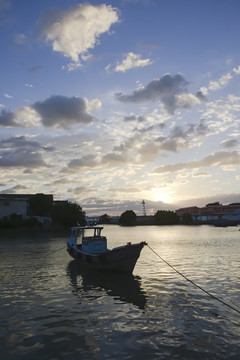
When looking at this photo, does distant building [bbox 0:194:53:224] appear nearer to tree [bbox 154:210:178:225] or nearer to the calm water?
Answer: the calm water

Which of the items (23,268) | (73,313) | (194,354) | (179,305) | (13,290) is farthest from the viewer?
(23,268)

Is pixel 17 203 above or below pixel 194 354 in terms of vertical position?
above

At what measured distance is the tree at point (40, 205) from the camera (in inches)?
3910

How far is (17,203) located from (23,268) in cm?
Result: 7127

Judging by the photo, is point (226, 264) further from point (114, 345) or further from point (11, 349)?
point (11, 349)

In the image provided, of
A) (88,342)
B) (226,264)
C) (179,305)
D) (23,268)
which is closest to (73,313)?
(88,342)

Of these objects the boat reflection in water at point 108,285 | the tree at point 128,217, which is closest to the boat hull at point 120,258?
the boat reflection in water at point 108,285

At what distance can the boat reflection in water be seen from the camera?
48.9 feet

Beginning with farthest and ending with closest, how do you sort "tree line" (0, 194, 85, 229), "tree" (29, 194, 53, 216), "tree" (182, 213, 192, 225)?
"tree" (182, 213, 192, 225) < "tree" (29, 194, 53, 216) < "tree line" (0, 194, 85, 229)

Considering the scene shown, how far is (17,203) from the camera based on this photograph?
296ft

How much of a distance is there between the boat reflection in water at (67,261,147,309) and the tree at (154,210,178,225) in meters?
155

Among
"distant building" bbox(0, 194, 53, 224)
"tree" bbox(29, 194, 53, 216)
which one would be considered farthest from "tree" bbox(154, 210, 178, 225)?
"distant building" bbox(0, 194, 53, 224)

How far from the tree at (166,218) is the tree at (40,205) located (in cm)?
9127

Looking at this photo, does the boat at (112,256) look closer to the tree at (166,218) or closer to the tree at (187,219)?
the tree at (187,219)
